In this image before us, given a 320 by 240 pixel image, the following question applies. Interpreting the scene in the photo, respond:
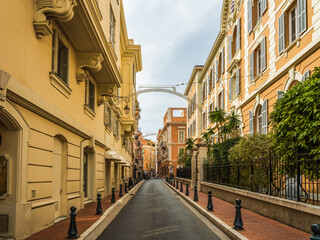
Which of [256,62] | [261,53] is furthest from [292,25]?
[256,62]

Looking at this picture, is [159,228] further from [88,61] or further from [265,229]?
[88,61]

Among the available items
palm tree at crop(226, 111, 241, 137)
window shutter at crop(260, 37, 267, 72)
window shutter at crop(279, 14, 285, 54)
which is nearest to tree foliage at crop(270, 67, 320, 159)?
window shutter at crop(279, 14, 285, 54)

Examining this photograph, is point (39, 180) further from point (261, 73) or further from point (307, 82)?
point (261, 73)

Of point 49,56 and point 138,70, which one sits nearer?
point 49,56

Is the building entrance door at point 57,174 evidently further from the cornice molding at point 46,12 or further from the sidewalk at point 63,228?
the cornice molding at point 46,12

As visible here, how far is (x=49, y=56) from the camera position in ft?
32.9

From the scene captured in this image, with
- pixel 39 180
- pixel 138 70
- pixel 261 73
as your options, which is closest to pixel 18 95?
pixel 39 180

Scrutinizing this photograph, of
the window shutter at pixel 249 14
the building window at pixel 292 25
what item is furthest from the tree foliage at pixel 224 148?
the window shutter at pixel 249 14

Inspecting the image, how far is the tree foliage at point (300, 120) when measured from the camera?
30.9ft

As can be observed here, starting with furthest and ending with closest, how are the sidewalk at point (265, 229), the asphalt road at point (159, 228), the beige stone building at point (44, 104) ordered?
the asphalt road at point (159, 228)
the sidewalk at point (265, 229)
the beige stone building at point (44, 104)

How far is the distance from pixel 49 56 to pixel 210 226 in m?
6.47

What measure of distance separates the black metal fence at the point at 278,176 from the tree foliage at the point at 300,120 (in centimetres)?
29

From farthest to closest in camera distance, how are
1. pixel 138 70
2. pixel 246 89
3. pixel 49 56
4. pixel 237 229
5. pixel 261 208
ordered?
pixel 138 70 → pixel 246 89 → pixel 261 208 → pixel 49 56 → pixel 237 229

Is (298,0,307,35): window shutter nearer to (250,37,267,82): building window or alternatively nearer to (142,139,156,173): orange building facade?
(250,37,267,82): building window
